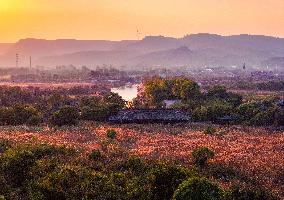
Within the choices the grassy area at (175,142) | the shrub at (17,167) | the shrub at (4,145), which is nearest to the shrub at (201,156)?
the grassy area at (175,142)

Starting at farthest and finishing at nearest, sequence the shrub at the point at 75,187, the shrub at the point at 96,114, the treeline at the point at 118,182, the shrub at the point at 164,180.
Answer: the shrub at the point at 96,114, the shrub at the point at 164,180, the shrub at the point at 75,187, the treeline at the point at 118,182

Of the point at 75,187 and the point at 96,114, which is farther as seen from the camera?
the point at 96,114

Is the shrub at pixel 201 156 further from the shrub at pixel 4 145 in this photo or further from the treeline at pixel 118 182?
the shrub at pixel 4 145

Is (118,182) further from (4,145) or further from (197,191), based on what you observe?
(4,145)

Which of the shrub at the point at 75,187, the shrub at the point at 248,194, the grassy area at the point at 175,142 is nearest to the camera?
the shrub at the point at 75,187

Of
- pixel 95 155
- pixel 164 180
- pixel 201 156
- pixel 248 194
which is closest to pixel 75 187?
pixel 164 180

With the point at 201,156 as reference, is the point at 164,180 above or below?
above

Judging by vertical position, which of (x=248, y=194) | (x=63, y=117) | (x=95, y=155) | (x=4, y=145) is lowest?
(x=248, y=194)
